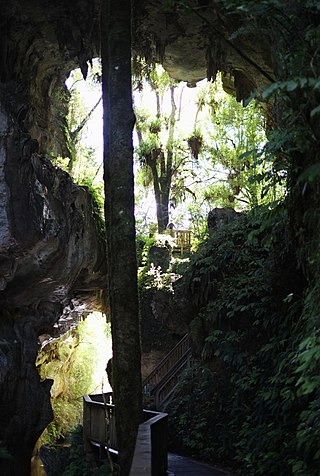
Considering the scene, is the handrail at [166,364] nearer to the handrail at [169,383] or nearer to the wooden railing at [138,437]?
the handrail at [169,383]

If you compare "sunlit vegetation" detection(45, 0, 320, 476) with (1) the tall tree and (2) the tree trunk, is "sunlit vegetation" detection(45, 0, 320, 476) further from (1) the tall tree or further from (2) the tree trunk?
(1) the tall tree

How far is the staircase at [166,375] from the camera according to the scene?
14766mm

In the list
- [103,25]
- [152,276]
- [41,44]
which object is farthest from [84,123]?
[103,25]

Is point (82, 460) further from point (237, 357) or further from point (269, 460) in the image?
point (269, 460)

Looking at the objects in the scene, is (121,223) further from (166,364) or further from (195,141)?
(195,141)

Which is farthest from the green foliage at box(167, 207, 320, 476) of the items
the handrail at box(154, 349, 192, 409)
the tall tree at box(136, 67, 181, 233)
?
the tall tree at box(136, 67, 181, 233)

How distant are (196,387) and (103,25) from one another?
8.17 m

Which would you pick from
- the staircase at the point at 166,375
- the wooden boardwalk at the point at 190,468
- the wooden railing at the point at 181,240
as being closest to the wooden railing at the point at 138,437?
the wooden boardwalk at the point at 190,468

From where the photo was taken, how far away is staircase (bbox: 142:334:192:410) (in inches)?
581

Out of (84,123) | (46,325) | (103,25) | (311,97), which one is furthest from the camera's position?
(84,123)

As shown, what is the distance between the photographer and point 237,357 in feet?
33.3

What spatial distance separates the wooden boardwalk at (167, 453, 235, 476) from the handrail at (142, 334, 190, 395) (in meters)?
5.62

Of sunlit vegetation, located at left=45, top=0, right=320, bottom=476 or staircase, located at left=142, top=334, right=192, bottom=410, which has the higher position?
sunlit vegetation, located at left=45, top=0, right=320, bottom=476

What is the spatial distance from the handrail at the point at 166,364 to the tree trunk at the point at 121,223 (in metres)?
8.80
